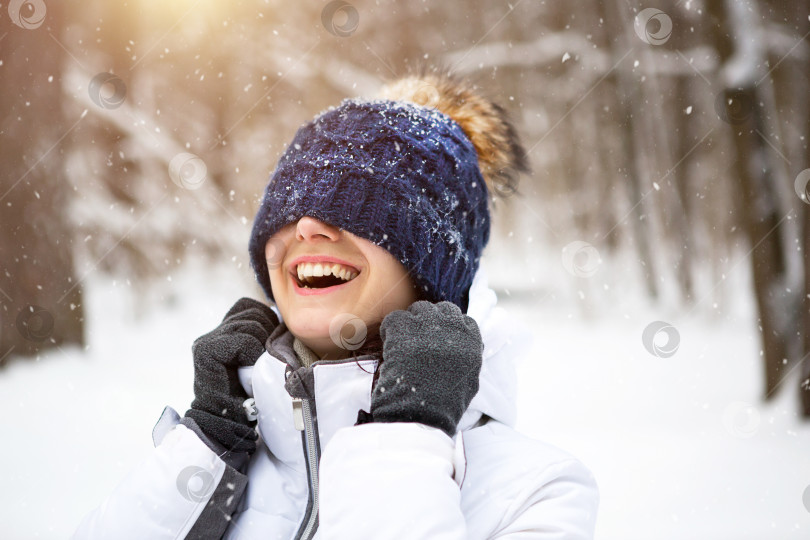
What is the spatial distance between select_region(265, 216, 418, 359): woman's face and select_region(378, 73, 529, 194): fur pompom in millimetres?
580

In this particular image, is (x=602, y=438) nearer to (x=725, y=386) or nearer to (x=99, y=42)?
(x=725, y=386)

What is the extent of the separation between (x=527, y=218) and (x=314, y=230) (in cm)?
625

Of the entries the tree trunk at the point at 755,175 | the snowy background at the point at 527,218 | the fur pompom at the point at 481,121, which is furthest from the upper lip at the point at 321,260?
the tree trunk at the point at 755,175

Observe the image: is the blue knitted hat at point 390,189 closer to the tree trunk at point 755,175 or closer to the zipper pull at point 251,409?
the zipper pull at point 251,409

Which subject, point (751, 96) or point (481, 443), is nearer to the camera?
point (481, 443)

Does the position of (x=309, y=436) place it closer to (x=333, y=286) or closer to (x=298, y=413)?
(x=298, y=413)

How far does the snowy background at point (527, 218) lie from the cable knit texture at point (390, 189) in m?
2.11

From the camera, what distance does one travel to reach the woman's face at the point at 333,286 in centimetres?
145

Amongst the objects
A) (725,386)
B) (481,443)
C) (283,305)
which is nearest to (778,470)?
(725,386)

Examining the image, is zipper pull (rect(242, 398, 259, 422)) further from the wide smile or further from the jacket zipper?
the wide smile

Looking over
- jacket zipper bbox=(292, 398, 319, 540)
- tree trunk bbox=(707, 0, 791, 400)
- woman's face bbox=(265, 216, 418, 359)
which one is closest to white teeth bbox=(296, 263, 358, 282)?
woman's face bbox=(265, 216, 418, 359)

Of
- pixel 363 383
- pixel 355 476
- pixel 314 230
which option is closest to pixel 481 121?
pixel 314 230

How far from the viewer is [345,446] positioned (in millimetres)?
1176

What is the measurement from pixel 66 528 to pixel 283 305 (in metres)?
2.35
